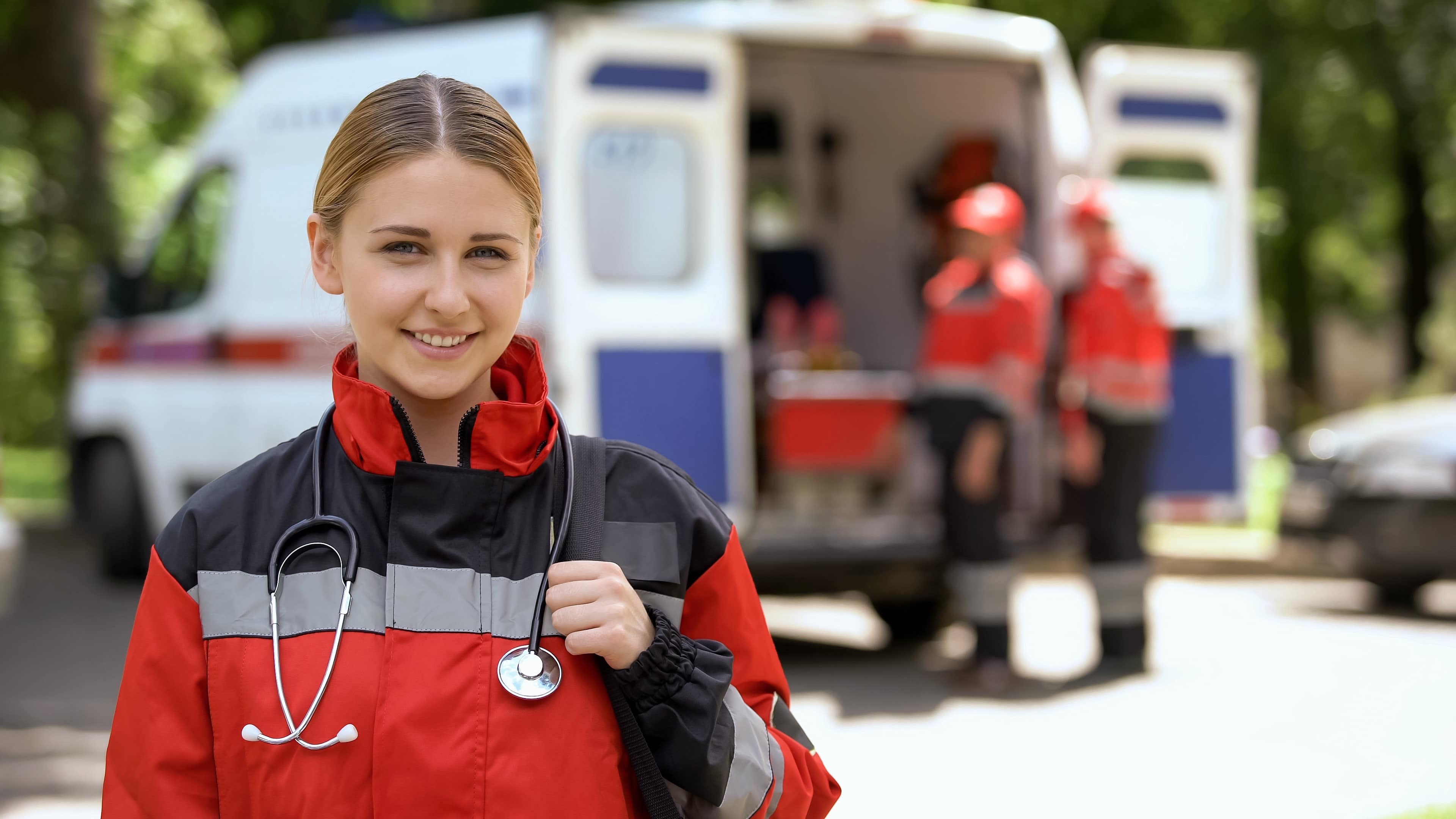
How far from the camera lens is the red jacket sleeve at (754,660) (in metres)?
1.80

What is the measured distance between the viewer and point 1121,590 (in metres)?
7.29

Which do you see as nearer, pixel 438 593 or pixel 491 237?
pixel 438 593

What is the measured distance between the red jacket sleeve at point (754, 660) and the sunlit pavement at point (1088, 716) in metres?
3.34

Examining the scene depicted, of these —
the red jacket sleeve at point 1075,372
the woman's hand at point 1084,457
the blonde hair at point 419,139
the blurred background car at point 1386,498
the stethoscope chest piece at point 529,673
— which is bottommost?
the blurred background car at point 1386,498

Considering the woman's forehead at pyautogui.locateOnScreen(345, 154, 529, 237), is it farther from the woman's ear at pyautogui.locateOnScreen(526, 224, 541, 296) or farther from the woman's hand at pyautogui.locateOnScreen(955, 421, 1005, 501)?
the woman's hand at pyautogui.locateOnScreen(955, 421, 1005, 501)

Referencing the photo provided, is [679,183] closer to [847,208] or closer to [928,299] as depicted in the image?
[928,299]

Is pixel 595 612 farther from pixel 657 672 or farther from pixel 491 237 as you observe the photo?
pixel 491 237

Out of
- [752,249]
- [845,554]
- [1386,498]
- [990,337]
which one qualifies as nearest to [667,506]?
[990,337]

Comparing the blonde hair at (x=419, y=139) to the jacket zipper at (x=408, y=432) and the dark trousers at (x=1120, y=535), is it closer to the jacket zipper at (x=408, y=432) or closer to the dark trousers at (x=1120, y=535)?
the jacket zipper at (x=408, y=432)

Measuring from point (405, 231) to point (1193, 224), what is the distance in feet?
22.3

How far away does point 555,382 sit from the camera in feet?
20.8

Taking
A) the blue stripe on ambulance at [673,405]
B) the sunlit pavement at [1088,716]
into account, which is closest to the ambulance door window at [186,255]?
the sunlit pavement at [1088,716]

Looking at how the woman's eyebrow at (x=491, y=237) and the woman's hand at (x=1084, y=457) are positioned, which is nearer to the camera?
the woman's eyebrow at (x=491, y=237)

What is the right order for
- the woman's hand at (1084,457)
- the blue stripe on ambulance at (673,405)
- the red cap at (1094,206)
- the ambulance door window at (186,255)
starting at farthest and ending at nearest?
the ambulance door window at (186,255) → the woman's hand at (1084,457) → the red cap at (1094,206) → the blue stripe on ambulance at (673,405)
